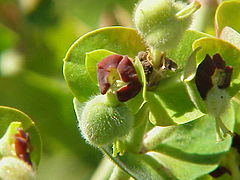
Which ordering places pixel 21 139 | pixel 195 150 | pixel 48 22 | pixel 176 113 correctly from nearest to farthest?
1. pixel 176 113
2. pixel 21 139
3. pixel 195 150
4. pixel 48 22

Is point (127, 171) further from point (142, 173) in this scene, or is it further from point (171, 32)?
point (171, 32)

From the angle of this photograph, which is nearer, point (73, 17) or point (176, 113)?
point (176, 113)

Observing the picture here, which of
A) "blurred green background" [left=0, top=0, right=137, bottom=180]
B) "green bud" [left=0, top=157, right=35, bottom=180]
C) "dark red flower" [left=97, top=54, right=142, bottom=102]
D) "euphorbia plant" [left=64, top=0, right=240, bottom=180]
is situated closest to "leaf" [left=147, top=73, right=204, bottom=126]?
"euphorbia plant" [left=64, top=0, right=240, bottom=180]

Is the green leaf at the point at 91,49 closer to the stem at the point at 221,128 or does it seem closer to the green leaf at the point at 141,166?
the green leaf at the point at 141,166

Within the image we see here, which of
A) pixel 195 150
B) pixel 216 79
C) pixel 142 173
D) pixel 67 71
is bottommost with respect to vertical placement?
pixel 195 150

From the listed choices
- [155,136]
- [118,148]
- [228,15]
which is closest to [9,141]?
[118,148]

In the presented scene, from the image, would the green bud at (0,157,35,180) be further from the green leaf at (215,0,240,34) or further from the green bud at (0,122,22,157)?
the green leaf at (215,0,240,34)

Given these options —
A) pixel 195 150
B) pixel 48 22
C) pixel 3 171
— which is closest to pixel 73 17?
pixel 48 22
